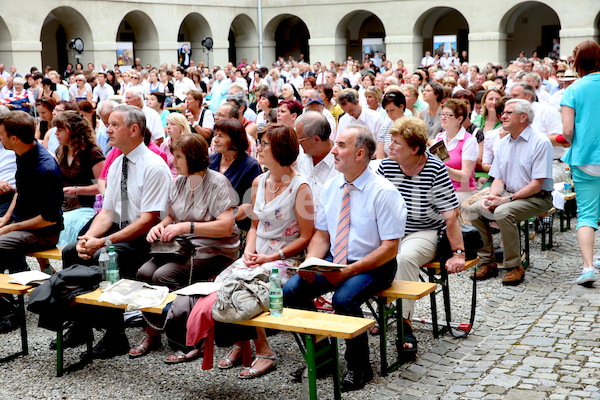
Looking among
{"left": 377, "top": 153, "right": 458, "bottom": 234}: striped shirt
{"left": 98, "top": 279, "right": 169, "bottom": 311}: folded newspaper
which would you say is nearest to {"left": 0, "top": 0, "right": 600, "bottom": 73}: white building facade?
{"left": 98, "top": 279, "right": 169, "bottom": 311}: folded newspaper

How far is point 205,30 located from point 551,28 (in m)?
16.1

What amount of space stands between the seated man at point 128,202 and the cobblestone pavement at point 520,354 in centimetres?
212

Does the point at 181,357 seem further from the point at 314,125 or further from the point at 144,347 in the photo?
the point at 314,125

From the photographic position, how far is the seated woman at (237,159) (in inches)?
231

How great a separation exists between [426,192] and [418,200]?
0.32ft

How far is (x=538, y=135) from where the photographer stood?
6441 mm

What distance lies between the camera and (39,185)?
19.4ft

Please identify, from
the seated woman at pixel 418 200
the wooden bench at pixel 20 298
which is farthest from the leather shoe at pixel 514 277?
the wooden bench at pixel 20 298

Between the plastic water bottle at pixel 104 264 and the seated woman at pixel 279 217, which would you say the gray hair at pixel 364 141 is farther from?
the plastic water bottle at pixel 104 264

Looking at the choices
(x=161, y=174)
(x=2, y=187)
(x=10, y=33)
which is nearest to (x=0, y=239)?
(x=2, y=187)

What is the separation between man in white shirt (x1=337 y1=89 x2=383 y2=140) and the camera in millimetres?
9133

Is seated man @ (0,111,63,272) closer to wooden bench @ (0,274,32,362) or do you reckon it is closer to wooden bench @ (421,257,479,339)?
wooden bench @ (0,274,32,362)

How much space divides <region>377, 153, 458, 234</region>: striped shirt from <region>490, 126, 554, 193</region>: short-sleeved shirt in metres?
1.60

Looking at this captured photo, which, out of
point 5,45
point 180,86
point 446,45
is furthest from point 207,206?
point 446,45
